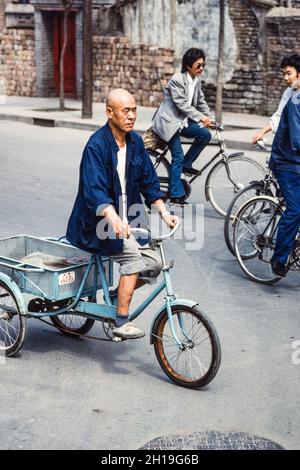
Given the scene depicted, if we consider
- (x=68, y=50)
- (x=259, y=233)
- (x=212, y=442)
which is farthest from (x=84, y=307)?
(x=68, y=50)

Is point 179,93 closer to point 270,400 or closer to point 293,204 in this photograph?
point 293,204

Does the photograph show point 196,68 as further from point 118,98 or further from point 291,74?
point 118,98

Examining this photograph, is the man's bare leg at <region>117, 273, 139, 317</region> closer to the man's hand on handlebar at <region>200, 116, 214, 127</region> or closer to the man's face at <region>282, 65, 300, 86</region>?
the man's face at <region>282, 65, 300, 86</region>

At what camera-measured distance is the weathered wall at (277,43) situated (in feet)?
70.7

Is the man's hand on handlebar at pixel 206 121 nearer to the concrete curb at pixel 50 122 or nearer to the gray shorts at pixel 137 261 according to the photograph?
the gray shorts at pixel 137 261

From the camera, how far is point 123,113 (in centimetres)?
605

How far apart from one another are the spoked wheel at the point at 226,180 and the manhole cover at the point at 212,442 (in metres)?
5.86

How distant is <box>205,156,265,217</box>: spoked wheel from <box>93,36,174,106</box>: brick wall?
13.8m

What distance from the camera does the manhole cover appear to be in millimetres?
5113

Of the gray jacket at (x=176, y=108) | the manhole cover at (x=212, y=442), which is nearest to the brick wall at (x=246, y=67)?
the gray jacket at (x=176, y=108)

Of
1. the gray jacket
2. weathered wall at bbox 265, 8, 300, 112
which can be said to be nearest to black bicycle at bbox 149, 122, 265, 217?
the gray jacket
